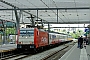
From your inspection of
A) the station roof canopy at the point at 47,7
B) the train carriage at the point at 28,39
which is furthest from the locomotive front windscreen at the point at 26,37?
the station roof canopy at the point at 47,7

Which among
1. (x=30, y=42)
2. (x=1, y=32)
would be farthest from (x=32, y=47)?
(x=1, y=32)

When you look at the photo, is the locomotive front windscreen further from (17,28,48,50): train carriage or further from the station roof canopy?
the station roof canopy

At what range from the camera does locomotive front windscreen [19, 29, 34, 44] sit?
2530 centimetres

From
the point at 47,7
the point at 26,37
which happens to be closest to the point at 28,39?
the point at 26,37

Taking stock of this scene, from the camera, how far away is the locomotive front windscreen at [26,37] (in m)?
25.3

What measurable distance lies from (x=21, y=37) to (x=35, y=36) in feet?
4.74

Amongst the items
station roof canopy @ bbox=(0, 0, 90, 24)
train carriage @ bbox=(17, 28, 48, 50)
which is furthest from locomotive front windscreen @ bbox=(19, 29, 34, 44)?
station roof canopy @ bbox=(0, 0, 90, 24)

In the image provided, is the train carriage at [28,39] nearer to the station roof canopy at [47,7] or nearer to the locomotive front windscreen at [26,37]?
the locomotive front windscreen at [26,37]

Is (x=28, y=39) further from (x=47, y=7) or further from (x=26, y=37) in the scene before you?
(x=47, y=7)

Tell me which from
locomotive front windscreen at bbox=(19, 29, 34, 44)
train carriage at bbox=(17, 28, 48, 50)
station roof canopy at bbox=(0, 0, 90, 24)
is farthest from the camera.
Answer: station roof canopy at bbox=(0, 0, 90, 24)

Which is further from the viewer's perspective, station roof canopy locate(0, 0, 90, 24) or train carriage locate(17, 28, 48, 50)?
station roof canopy locate(0, 0, 90, 24)

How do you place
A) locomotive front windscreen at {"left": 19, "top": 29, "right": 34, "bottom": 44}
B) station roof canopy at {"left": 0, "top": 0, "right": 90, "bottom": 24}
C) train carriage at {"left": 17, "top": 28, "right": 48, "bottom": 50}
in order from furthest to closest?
station roof canopy at {"left": 0, "top": 0, "right": 90, "bottom": 24}
locomotive front windscreen at {"left": 19, "top": 29, "right": 34, "bottom": 44}
train carriage at {"left": 17, "top": 28, "right": 48, "bottom": 50}

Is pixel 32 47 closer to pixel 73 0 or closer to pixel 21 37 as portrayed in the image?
pixel 21 37

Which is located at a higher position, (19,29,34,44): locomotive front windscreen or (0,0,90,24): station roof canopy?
(0,0,90,24): station roof canopy
